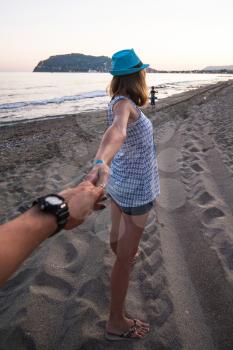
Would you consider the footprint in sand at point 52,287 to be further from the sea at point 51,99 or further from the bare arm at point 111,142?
the sea at point 51,99

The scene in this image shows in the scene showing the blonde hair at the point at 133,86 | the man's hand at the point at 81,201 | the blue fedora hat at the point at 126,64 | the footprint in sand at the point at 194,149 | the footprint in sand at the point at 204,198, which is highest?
the blue fedora hat at the point at 126,64

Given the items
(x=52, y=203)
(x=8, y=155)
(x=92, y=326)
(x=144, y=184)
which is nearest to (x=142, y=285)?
(x=92, y=326)

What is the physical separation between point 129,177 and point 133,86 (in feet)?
2.37

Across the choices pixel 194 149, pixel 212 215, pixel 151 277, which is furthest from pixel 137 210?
pixel 194 149

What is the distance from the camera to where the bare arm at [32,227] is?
1284 mm

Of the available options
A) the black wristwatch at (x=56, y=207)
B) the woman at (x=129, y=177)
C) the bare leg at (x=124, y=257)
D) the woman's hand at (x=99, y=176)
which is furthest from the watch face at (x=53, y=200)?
the bare leg at (x=124, y=257)

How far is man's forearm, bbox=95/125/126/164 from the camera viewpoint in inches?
78.3

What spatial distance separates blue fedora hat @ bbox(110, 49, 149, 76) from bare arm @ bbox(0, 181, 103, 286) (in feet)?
3.67

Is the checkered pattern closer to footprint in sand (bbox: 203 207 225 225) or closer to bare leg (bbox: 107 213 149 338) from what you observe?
bare leg (bbox: 107 213 149 338)

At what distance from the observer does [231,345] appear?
9.38ft

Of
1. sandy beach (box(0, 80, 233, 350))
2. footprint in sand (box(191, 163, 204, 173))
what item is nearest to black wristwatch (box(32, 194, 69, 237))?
sandy beach (box(0, 80, 233, 350))

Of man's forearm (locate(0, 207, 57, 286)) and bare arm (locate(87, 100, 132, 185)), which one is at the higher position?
bare arm (locate(87, 100, 132, 185))

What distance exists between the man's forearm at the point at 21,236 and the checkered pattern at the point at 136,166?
52.2 inches

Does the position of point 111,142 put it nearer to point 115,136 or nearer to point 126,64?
point 115,136
